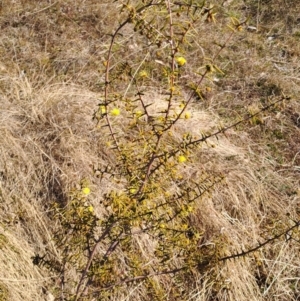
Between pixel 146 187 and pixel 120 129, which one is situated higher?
pixel 146 187

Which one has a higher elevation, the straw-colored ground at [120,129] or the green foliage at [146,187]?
the green foliage at [146,187]

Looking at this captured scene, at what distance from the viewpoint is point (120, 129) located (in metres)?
3.56

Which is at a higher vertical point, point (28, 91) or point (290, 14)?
point (290, 14)

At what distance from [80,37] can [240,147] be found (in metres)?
2.10

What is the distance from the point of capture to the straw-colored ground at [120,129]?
2887mm

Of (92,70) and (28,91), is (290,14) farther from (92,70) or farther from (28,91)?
(28,91)

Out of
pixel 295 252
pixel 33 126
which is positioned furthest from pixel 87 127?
pixel 295 252

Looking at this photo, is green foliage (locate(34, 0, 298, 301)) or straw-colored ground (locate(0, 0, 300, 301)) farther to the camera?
straw-colored ground (locate(0, 0, 300, 301))

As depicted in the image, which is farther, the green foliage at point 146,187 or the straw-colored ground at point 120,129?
the straw-colored ground at point 120,129

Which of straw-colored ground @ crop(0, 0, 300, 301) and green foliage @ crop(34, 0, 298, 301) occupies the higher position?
green foliage @ crop(34, 0, 298, 301)

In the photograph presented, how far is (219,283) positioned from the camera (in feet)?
8.91

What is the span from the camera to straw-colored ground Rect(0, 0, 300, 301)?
9.47 feet

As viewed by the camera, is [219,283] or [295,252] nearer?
[219,283]

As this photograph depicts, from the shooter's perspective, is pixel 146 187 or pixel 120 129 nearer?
pixel 146 187
